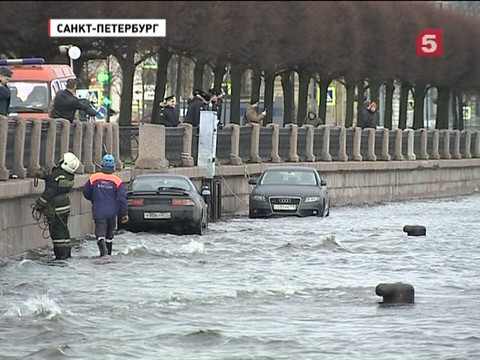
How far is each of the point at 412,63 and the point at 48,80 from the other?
4413cm

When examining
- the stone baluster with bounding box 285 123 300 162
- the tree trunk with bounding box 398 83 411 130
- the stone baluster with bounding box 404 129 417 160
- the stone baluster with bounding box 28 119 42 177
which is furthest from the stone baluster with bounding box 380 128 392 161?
the stone baluster with bounding box 28 119 42 177

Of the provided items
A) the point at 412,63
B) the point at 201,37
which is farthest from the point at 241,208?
the point at 412,63

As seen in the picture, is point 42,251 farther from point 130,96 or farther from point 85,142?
point 130,96

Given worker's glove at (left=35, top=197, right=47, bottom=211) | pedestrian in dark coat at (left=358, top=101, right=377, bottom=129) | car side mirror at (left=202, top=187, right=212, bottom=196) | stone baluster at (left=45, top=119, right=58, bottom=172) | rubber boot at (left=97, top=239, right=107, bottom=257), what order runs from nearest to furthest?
worker's glove at (left=35, top=197, right=47, bottom=211) < rubber boot at (left=97, top=239, right=107, bottom=257) < stone baluster at (left=45, top=119, right=58, bottom=172) < car side mirror at (left=202, top=187, right=212, bottom=196) < pedestrian in dark coat at (left=358, top=101, right=377, bottom=129)

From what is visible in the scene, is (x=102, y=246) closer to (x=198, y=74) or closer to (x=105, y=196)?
(x=105, y=196)

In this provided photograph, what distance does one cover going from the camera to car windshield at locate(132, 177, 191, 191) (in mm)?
32078

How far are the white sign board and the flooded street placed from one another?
16.2ft

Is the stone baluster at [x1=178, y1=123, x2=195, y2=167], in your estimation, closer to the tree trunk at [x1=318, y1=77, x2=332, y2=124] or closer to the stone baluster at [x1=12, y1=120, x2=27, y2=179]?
the stone baluster at [x1=12, y1=120, x2=27, y2=179]

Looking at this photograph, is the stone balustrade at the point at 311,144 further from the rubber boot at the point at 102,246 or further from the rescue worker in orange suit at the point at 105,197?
the rescue worker in orange suit at the point at 105,197

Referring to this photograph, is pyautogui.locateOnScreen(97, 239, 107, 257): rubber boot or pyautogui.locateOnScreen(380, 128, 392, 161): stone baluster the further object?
pyautogui.locateOnScreen(380, 128, 392, 161): stone baluster

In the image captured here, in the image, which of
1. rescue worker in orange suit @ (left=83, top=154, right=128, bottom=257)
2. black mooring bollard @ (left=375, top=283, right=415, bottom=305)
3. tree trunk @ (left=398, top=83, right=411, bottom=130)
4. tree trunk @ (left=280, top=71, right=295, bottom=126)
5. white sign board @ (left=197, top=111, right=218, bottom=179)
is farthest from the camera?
tree trunk @ (left=398, top=83, right=411, bottom=130)

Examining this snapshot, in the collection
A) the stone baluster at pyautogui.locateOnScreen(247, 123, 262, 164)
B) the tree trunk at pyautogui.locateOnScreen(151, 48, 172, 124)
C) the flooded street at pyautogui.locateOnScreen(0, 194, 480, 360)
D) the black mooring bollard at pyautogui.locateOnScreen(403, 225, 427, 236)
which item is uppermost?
the tree trunk at pyautogui.locateOnScreen(151, 48, 172, 124)

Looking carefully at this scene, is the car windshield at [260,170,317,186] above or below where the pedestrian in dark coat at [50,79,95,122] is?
below

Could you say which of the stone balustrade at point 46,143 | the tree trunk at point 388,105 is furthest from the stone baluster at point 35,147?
the tree trunk at point 388,105
